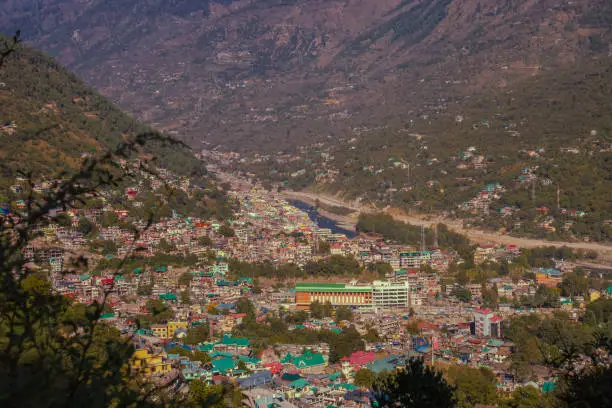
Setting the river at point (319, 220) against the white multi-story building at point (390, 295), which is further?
the river at point (319, 220)

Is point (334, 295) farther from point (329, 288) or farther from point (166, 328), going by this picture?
point (166, 328)

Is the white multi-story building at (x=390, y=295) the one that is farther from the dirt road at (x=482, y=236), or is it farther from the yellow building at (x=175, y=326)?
the dirt road at (x=482, y=236)

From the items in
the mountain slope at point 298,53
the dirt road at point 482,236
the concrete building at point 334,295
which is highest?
the mountain slope at point 298,53

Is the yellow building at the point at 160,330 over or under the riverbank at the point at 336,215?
under

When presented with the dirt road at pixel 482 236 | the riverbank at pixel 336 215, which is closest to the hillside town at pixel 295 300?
the dirt road at pixel 482 236

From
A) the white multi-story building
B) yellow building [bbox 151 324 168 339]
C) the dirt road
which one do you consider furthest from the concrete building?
the dirt road

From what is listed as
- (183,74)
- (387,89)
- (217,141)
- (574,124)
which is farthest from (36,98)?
(183,74)
